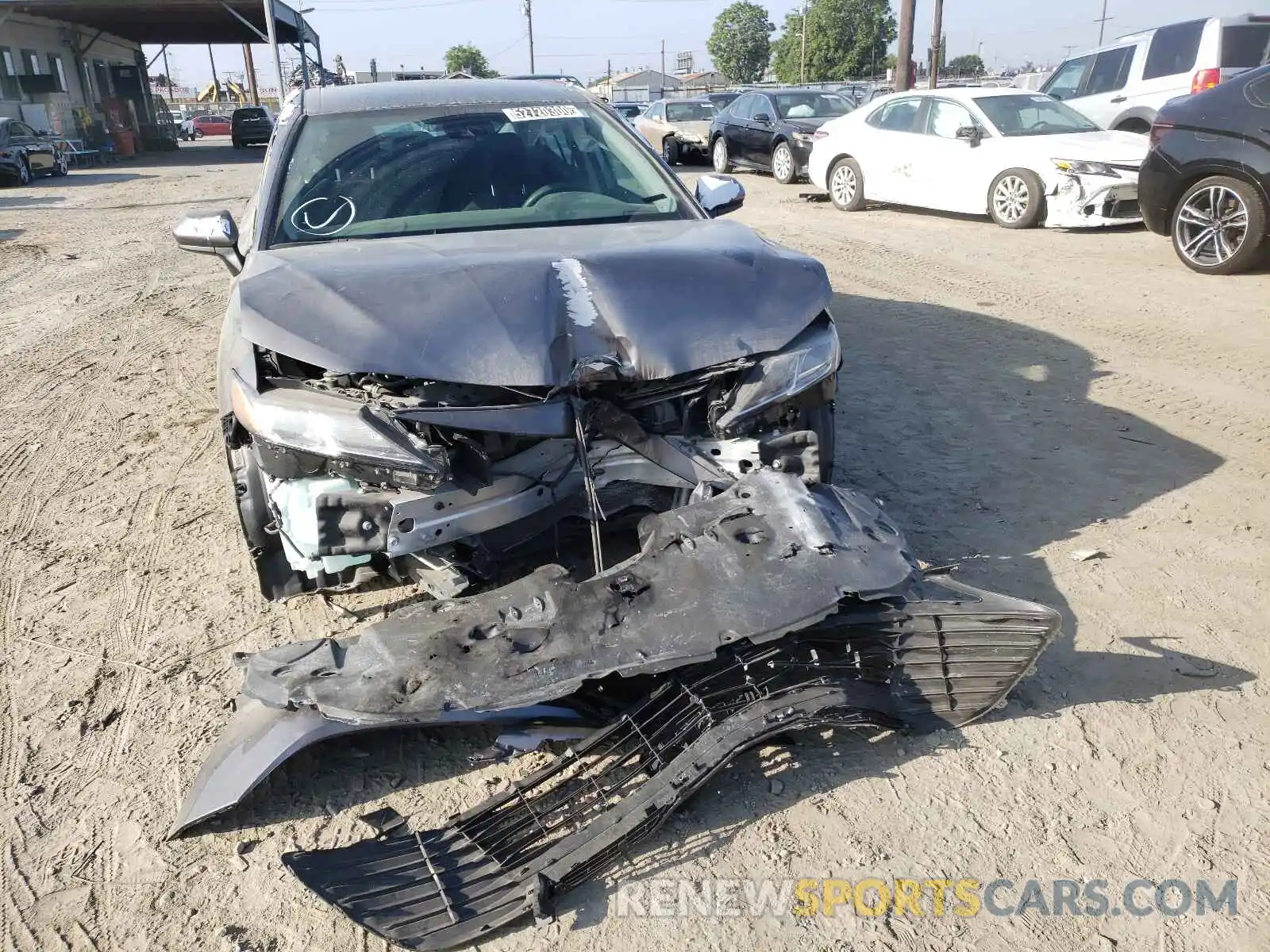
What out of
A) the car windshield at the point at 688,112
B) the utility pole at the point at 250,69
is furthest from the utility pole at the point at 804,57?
the car windshield at the point at 688,112

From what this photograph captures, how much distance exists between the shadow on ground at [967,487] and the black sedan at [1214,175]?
2433mm

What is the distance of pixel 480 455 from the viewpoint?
277 centimetres

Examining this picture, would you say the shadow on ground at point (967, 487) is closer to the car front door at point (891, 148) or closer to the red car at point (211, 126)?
the car front door at point (891, 148)

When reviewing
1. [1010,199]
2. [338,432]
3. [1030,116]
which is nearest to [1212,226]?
[1010,199]

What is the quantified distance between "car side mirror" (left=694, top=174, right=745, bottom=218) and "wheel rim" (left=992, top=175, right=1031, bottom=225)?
6817mm

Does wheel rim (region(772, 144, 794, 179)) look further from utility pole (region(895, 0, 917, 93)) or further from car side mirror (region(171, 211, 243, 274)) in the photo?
car side mirror (region(171, 211, 243, 274))

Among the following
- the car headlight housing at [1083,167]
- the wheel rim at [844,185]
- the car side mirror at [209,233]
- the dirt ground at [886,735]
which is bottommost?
the dirt ground at [886,735]

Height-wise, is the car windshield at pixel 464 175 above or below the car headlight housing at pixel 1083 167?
above

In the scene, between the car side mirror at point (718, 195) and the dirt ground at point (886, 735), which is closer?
the dirt ground at point (886, 735)

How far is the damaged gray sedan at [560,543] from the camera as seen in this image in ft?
7.61

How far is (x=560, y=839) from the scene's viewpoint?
7.34 feet

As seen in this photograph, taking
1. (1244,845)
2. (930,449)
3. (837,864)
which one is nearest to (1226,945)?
(1244,845)

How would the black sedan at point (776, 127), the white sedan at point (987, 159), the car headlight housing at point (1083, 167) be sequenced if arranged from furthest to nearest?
1. the black sedan at point (776, 127)
2. the white sedan at point (987, 159)
3. the car headlight housing at point (1083, 167)

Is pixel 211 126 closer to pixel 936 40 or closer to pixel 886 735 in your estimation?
pixel 936 40
